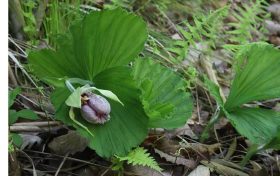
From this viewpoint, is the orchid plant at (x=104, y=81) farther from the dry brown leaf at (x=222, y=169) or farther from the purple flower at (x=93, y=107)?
the dry brown leaf at (x=222, y=169)

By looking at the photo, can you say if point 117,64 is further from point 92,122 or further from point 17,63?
point 17,63

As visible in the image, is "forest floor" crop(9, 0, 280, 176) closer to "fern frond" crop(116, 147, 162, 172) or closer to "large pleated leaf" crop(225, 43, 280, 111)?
"fern frond" crop(116, 147, 162, 172)

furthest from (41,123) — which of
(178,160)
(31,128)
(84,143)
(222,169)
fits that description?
(222,169)

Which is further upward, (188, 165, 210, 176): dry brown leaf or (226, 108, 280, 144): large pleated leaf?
(226, 108, 280, 144): large pleated leaf

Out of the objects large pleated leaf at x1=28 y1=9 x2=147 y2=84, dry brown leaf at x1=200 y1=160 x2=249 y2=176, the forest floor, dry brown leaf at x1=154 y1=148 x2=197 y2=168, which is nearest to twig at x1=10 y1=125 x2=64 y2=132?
the forest floor

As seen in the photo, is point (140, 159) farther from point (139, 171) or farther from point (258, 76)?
point (258, 76)

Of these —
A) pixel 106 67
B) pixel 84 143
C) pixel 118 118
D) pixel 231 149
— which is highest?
pixel 106 67
